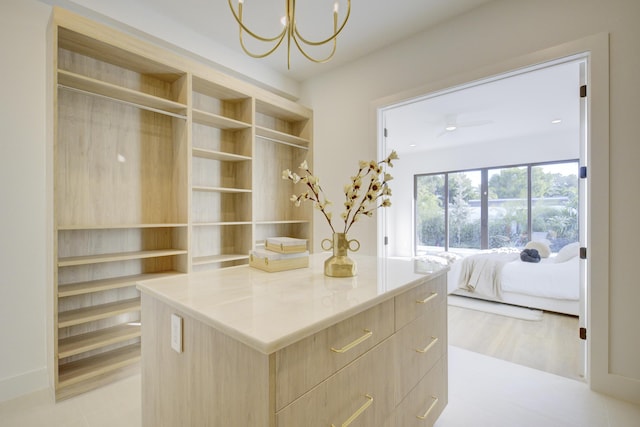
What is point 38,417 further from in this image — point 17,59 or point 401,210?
point 401,210

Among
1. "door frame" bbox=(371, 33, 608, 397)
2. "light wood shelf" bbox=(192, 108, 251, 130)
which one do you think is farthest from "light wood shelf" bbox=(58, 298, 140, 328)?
"door frame" bbox=(371, 33, 608, 397)

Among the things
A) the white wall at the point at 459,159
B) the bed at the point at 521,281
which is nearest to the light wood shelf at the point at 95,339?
the bed at the point at 521,281

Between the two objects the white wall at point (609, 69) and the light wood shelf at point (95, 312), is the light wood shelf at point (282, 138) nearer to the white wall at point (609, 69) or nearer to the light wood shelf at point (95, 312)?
the white wall at point (609, 69)

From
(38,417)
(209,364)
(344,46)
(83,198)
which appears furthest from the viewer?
(344,46)

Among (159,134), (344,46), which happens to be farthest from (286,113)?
(159,134)

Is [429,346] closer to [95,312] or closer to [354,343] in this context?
[354,343]

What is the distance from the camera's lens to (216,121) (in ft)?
9.47

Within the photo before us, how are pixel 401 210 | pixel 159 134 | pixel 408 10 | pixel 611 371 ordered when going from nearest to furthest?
pixel 611 371, pixel 408 10, pixel 159 134, pixel 401 210

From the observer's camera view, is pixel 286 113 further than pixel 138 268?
Yes

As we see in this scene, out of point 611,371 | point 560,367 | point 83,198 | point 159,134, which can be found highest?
point 159,134

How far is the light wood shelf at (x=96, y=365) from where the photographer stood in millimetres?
1983

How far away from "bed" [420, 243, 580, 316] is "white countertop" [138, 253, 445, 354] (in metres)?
2.82

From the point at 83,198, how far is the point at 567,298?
188 inches

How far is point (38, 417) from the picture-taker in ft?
5.81
